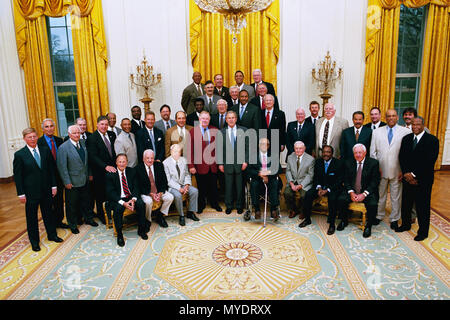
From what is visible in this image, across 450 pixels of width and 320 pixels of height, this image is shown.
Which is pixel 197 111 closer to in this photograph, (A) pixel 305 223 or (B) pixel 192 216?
(B) pixel 192 216

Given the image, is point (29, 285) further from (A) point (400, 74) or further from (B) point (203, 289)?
(A) point (400, 74)

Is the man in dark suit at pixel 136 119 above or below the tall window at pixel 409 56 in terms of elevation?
below

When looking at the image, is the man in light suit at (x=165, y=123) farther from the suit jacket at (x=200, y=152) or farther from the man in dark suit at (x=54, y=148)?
the man in dark suit at (x=54, y=148)

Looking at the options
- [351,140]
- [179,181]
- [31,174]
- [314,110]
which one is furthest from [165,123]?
[351,140]

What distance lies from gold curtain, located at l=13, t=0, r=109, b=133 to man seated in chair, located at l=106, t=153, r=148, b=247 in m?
3.47

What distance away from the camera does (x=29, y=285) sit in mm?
3521

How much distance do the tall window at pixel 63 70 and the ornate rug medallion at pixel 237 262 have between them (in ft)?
17.4

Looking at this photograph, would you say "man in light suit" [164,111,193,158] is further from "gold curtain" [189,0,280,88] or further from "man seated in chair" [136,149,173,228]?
"gold curtain" [189,0,280,88]

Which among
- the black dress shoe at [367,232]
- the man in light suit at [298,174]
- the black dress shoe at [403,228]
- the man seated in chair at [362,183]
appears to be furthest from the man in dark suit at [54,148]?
the black dress shoe at [403,228]

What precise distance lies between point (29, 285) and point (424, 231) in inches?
190

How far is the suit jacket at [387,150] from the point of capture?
4586mm

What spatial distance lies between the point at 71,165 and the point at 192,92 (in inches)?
108

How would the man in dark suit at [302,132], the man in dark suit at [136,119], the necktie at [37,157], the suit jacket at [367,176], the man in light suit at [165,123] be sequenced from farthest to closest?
the man in dark suit at [136,119] < the man in light suit at [165,123] < the man in dark suit at [302,132] < the suit jacket at [367,176] < the necktie at [37,157]

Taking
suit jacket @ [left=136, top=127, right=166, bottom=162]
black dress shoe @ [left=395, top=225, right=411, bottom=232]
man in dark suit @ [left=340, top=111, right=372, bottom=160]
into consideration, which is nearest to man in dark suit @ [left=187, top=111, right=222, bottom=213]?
→ suit jacket @ [left=136, top=127, right=166, bottom=162]
